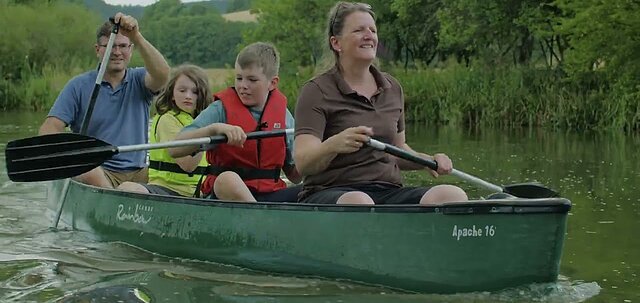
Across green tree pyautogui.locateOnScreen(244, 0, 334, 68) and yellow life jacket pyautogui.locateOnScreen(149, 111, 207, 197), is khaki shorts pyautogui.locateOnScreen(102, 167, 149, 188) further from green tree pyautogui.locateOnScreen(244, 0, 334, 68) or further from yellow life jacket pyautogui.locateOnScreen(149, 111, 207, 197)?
green tree pyautogui.locateOnScreen(244, 0, 334, 68)

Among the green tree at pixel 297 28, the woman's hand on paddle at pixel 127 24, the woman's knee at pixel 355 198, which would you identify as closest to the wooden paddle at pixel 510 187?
the woman's knee at pixel 355 198

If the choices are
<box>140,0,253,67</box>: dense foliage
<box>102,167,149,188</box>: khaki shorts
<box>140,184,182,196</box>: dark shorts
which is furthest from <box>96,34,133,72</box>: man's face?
<box>140,0,253,67</box>: dense foliage

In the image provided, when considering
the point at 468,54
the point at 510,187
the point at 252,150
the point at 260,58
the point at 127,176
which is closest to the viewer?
the point at 510,187

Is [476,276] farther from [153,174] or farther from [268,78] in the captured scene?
[153,174]

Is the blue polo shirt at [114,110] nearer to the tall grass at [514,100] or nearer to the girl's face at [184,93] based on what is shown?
the girl's face at [184,93]

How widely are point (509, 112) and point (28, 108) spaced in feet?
48.5

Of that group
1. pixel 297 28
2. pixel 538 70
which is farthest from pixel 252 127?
pixel 297 28

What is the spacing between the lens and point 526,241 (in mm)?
4836

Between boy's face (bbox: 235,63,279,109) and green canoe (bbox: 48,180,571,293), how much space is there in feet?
2.32

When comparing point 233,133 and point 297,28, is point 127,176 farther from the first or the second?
point 297,28

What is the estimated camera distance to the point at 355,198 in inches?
201

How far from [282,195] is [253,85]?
0.64 meters

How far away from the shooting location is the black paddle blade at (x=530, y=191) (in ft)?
17.5

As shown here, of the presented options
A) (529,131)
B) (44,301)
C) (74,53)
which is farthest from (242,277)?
(74,53)
